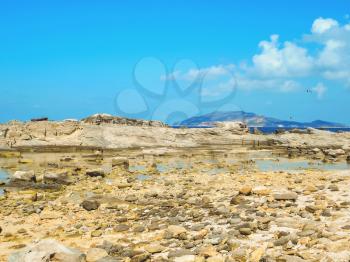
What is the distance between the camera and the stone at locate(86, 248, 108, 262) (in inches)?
429

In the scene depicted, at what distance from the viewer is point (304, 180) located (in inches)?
893

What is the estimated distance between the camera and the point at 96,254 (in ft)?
36.4

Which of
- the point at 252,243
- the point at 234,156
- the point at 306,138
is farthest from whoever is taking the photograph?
the point at 306,138

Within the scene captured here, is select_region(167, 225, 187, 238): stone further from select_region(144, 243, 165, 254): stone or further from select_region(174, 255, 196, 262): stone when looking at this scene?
select_region(174, 255, 196, 262): stone

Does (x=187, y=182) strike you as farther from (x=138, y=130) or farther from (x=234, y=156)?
(x=138, y=130)

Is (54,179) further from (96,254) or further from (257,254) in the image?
(257,254)

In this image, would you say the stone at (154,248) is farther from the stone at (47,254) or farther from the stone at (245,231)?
the stone at (245,231)

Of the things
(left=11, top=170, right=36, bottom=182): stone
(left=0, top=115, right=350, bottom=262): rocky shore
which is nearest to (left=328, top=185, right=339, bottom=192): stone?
(left=0, top=115, right=350, bottom=262): rocky shore

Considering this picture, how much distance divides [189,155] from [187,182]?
69.0 feet

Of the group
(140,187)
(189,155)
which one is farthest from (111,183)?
(189,155)

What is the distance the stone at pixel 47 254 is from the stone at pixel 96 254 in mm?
371

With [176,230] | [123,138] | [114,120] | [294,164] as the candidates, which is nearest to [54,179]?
[176,230]

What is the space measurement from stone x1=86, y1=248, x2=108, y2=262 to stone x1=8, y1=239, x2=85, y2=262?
1.22 ft

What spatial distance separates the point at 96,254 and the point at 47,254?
1.48 meters
